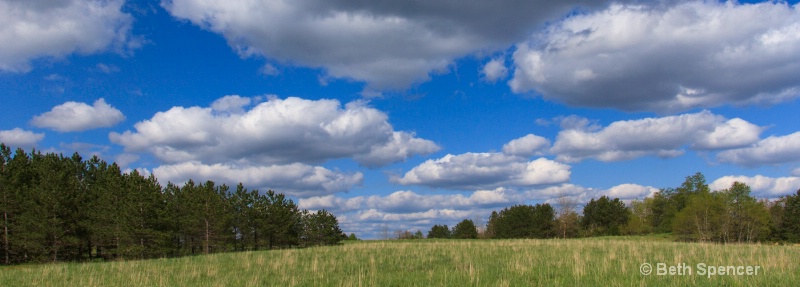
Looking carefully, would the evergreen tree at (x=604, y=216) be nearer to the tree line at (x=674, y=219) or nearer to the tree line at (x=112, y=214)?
the tree line at (x=674, y=219)

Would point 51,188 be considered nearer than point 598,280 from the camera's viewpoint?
No

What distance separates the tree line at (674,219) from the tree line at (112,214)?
5244 cm

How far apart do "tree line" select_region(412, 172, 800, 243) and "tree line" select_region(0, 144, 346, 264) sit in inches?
2065

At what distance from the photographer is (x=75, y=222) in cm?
4472

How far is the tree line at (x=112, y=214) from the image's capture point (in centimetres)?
4034

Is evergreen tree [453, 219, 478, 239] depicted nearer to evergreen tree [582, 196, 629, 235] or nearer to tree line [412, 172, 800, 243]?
tree line [412, 172, 800, 243]

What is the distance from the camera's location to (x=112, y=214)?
4122 centimetres

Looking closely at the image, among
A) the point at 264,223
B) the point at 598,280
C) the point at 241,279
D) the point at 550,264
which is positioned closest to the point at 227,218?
the point at 264,223

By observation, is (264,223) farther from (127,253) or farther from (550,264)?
(550,264)

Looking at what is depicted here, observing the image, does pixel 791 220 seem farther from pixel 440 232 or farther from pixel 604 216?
pixel 440 232

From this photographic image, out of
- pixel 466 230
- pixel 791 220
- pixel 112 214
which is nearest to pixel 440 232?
pixel 466 230

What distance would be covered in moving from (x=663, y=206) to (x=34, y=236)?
112283mm

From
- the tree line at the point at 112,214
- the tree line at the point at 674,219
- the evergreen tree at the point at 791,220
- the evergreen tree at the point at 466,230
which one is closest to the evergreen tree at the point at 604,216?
the tree line at the point at 674,219

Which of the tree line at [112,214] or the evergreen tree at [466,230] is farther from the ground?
the tree line at [112,214]
